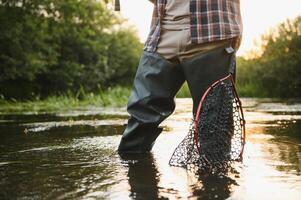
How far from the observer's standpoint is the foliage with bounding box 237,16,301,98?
13.6 m

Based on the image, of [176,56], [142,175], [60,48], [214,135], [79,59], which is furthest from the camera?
[79,59]

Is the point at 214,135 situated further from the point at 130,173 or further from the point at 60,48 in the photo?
the point at 60,48

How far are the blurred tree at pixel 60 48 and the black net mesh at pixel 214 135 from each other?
17.1 meters

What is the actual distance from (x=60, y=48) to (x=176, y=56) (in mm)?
24299

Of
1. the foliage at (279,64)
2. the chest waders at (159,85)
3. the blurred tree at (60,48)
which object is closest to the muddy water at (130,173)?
the chest waders at (159,85)

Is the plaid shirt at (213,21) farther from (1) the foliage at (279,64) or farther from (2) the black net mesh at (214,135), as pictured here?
(1) the foliage at (279,64)

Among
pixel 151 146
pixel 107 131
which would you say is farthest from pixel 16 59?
pixel 151 146

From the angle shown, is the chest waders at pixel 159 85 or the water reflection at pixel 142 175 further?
the chest waders at pixel 159 85

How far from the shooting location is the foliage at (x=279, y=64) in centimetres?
1357

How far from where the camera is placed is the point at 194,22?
2949mm

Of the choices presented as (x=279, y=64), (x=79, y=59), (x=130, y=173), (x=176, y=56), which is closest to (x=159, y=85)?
(x=176, y=56)

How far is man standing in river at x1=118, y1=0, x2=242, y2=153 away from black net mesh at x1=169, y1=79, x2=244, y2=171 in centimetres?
12

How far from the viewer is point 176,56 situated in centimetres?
304

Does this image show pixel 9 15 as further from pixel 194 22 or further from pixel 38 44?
pixel 194 22
